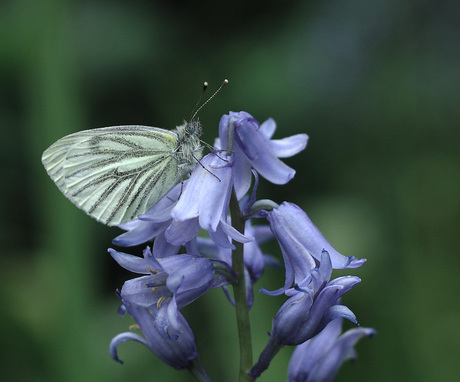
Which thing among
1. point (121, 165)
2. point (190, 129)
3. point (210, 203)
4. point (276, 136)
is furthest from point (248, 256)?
point (276, 136)

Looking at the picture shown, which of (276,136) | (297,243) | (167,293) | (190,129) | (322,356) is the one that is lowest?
(322,356)

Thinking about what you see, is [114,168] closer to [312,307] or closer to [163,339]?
[163,339]

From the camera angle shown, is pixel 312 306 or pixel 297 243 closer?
pixel 312 306

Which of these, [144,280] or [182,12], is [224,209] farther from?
[182,12]

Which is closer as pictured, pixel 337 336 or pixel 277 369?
pixel 337 336

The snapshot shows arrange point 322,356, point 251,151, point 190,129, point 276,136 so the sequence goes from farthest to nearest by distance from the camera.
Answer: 1. point 276,136
2. point 190,129
3. point 322,356
4. point 251,151

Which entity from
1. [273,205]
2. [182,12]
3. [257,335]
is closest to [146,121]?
[182,12]

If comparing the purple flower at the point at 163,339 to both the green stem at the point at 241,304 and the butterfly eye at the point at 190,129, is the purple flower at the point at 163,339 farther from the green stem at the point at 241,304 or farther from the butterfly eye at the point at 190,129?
the butterfly eye at the point at 190,129

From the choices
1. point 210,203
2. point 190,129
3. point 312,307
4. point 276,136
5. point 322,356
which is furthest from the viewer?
point 276,136
